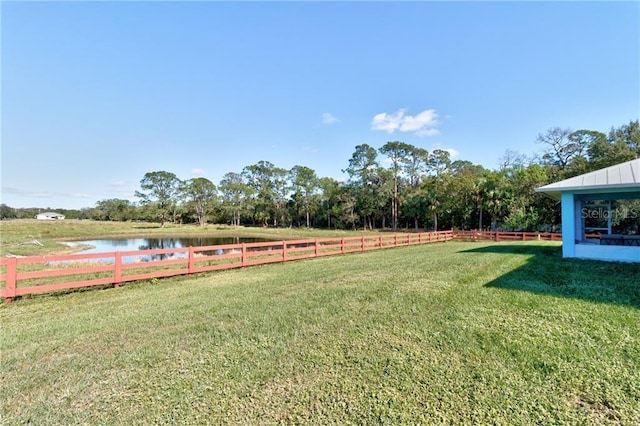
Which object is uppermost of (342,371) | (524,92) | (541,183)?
(524,92)

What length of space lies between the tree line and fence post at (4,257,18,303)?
28.5m

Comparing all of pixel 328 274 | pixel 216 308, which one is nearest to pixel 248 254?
pixel 328 274

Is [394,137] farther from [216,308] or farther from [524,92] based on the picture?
[216,308]

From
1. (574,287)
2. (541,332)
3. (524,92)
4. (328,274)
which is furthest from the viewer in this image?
(524,92)

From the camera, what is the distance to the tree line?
25203 millimetres

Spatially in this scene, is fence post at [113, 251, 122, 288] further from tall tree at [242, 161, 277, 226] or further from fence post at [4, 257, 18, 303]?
tall tree at [242, 161, 277, 226]

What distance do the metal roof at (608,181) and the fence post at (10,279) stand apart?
13315mm

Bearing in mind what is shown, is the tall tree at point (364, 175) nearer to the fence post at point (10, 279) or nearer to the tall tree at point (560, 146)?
the tall tree at point (560, 146)

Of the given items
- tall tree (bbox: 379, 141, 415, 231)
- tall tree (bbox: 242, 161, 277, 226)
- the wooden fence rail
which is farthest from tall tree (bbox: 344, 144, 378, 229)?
the wooden fence rail

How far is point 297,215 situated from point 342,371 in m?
49.3

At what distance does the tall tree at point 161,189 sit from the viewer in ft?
180

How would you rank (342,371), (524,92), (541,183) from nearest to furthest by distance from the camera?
(342,371) < (524,92) < (541,183)

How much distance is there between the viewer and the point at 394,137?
3900 cm

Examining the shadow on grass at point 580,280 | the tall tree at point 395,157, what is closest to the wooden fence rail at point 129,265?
the shadow on grass at point 580,280
